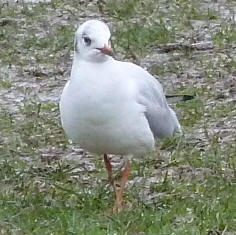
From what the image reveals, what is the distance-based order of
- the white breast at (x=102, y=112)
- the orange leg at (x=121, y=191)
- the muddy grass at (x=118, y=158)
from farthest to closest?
1. the orange leg at (x=121, y=191)
2. the muddy grass at (x=118, y=158)
3. the white breast at (x=102, y=112)

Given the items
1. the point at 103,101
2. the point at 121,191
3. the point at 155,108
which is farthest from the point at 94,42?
the point at 121,191

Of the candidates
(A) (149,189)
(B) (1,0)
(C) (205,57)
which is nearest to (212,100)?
(C) (205,57)

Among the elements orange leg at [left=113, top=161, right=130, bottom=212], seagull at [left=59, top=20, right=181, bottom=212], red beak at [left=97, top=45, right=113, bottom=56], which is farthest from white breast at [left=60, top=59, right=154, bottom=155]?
orange leg at [left=113, top=161, right=130, bottom=212]

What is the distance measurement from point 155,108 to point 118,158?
3.87 ft

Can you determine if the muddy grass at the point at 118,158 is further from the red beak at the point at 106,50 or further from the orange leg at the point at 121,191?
the red beak at the point at 106,50

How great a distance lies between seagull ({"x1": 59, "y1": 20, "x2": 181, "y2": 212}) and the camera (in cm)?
560

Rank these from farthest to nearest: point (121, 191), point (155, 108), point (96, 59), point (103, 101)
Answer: point (155, 108), point (121, 191), point (96, 59), point (103, 101)

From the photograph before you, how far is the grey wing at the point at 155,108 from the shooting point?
19.4 feet

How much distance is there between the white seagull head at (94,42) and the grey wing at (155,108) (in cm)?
35

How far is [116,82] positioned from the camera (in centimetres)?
566

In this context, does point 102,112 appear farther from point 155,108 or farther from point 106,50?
point 155,108

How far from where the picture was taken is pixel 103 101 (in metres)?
5.58

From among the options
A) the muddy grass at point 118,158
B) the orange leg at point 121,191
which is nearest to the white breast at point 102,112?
the orange leg at point 121,191

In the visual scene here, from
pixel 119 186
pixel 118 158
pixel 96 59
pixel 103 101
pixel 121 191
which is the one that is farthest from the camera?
pixel 118 158
